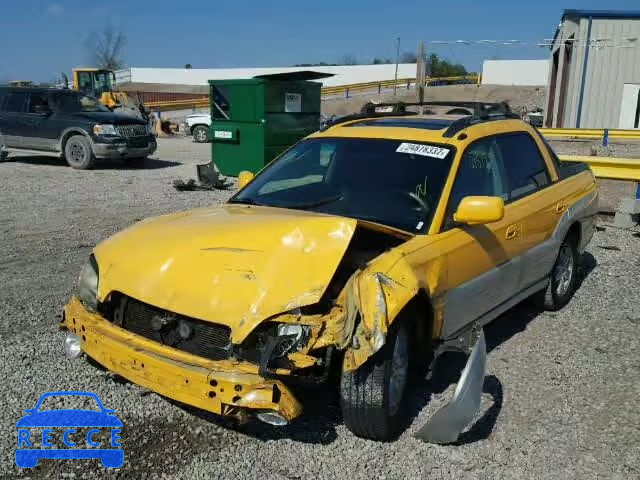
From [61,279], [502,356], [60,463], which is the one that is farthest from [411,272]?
[61,279]

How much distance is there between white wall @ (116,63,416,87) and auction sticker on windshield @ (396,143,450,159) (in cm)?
5525

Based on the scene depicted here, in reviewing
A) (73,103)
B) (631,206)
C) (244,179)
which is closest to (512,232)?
(244,179)

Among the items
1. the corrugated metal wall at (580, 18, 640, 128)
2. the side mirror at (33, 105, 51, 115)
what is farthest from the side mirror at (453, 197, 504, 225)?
the corrugated metal wall at (580, 18, 640, 128)

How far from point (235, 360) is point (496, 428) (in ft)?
5.23

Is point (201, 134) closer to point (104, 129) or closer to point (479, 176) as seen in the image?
point (104, 129)

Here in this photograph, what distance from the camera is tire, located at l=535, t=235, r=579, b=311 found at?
17.5 ft

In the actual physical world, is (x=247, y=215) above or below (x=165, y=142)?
above

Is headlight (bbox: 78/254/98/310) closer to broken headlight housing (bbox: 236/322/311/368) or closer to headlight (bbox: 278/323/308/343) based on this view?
broken headlight housing (bbox: 236/322/311/368)

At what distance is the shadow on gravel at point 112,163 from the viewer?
1541 cm

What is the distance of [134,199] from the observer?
1074 centimetres

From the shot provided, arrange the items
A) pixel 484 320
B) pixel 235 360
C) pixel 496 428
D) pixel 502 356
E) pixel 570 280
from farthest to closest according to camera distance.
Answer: pixel 570 280
pixel 502 356
pixel 484 320
pixel 496 428
pixel 235 360

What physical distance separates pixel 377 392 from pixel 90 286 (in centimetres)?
173

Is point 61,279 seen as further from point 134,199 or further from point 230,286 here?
point 134,199

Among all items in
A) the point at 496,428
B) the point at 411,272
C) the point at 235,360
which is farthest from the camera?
the point at 496,428
